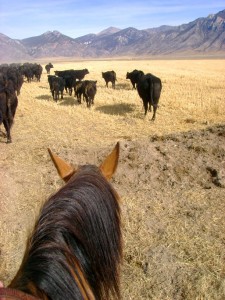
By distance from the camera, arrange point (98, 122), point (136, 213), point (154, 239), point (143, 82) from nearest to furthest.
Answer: point (154, 239)
point (136, 213)
point (98, 122)
point (143, 82)

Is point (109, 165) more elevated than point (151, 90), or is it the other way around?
point (109, 165)

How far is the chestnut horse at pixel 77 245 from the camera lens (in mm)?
1603

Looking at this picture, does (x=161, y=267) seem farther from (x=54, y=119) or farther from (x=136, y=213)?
(x=54, y=119)

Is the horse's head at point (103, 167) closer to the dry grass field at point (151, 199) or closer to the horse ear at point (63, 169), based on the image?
the horse ear at point (63, 169)

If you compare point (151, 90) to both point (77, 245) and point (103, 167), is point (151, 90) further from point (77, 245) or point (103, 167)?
point (77, 245)

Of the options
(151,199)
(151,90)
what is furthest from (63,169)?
(151,90)

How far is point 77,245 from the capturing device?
5.95 ft

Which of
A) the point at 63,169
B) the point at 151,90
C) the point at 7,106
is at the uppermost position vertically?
the point at 63,169

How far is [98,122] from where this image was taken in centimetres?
1477

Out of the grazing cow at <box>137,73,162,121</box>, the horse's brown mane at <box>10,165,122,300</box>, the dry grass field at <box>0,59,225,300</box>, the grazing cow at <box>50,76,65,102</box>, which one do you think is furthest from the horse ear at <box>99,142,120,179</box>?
the grazing cow at <box>50,76,65,102</box>

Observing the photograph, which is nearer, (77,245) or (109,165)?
(77,245)

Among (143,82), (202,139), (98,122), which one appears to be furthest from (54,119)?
(202,139)

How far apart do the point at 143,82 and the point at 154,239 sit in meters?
11.6

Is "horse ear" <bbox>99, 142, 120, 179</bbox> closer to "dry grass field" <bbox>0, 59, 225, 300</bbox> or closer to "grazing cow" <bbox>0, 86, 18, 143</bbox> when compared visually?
"dry grass field" <bbox>0, 59, 225, 300</bbox>
